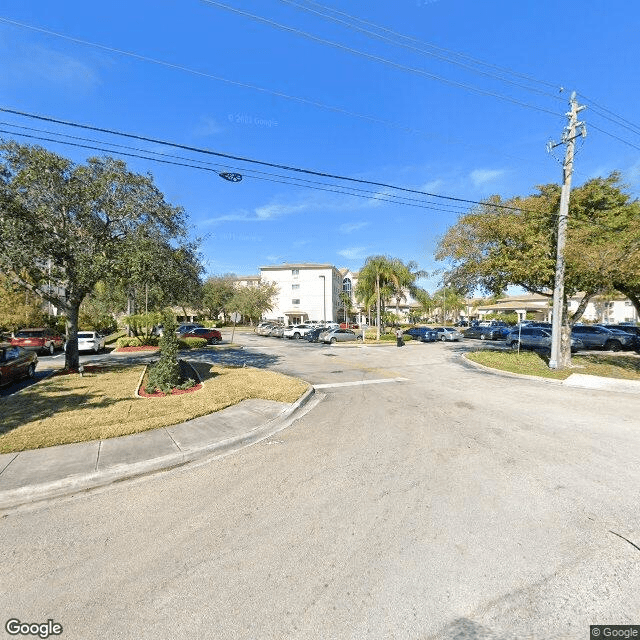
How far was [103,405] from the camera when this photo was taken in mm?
7930

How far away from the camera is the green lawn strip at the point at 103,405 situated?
6.05m

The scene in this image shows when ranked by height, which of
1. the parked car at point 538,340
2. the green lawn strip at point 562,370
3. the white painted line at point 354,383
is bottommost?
the white painted line at point 354,383

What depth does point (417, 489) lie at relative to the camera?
13.8ft

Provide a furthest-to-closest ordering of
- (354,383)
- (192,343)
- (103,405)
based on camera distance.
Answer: (192,343)
(354,383)
(103,405)

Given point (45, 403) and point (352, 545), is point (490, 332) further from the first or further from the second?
point (45, 403)

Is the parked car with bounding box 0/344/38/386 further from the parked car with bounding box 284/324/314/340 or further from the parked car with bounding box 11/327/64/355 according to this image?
the parked car with bounding box 284/324/314/340

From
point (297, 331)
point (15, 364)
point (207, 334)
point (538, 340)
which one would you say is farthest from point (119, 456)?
point (297, 331)

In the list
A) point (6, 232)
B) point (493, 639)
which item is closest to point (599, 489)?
point (493, 639)

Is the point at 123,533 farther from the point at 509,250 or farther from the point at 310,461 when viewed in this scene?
the point at 509,250

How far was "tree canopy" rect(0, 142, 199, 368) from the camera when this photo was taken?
9914mm

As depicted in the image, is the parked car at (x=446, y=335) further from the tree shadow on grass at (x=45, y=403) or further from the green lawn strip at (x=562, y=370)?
the tree shadow on grass at (x=45, y=403)

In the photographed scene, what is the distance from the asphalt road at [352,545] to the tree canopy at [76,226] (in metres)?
8.80

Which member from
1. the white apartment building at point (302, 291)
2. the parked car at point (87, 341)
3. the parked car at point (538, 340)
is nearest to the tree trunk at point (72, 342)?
the parked car at point (87, 341)

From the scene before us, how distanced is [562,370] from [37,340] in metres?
27.4
